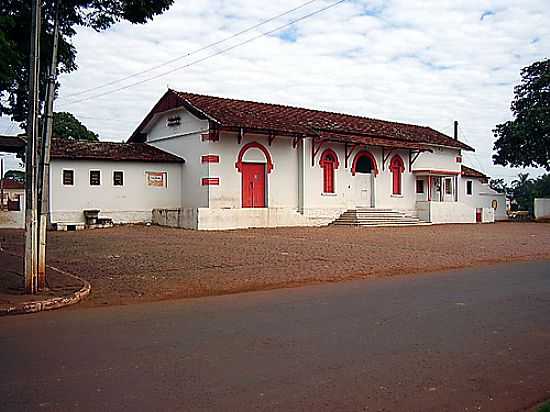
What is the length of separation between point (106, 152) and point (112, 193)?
189cm

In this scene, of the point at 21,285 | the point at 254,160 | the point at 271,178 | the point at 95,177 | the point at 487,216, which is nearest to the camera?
the point at 21,285

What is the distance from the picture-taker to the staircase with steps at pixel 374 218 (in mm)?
33062

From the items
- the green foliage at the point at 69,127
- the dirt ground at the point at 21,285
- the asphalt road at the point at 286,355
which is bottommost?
the asphalt road at the point at 286,355

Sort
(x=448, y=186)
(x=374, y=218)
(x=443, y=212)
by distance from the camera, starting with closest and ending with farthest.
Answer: (x=374, y=218), (x=443, y=212), (x=448, y=186)

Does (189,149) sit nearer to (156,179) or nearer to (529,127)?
(156,179)

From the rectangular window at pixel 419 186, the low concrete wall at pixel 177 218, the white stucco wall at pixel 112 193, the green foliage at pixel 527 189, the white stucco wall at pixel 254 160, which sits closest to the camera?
the low concrete wall at pixel 177 218

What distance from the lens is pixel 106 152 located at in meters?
29.3

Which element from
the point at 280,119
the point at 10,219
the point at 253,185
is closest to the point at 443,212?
the point at 280,119

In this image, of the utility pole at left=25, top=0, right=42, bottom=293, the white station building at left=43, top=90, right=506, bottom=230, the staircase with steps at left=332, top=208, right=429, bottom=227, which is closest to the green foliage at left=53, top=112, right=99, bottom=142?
the white station building at left=43, top=90, right=506, bottom=230

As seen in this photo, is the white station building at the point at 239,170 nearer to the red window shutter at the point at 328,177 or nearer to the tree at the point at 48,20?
the red window shutter at the point at 328,177

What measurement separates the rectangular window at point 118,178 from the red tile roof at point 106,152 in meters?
0.66

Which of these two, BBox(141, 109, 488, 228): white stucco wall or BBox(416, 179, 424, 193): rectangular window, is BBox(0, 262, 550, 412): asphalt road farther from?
BBox(416, 179, 424, 193): rectangular window

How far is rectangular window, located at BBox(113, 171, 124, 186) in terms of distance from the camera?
95.7 feet

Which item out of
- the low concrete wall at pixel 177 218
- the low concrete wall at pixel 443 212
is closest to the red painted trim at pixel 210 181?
the low concrete wall at pixel 177 218
